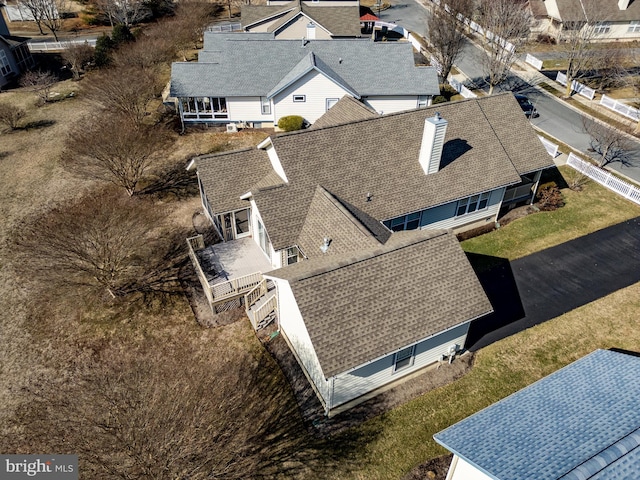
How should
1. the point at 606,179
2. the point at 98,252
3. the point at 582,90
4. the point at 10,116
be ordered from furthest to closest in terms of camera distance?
the point at 582,90
the point at 10,116
the point at 606,179
the point at 98,252

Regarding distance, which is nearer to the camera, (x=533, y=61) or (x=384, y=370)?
(x=384, y=370)

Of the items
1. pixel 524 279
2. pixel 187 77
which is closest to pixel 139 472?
pixel 524 279

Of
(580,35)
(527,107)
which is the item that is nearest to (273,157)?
(527,107)

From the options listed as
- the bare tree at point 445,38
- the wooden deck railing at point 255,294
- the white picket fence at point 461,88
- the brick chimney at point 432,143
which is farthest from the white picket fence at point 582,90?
the wooden deck railing at point 255,294

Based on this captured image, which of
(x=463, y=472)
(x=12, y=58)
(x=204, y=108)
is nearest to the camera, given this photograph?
(x=463, y=472)

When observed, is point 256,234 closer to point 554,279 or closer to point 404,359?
point 404,359

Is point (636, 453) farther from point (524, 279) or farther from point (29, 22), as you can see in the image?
point (29, 22)

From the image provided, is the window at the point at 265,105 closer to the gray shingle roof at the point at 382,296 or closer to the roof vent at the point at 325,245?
the roof vent at the point at 325,245
